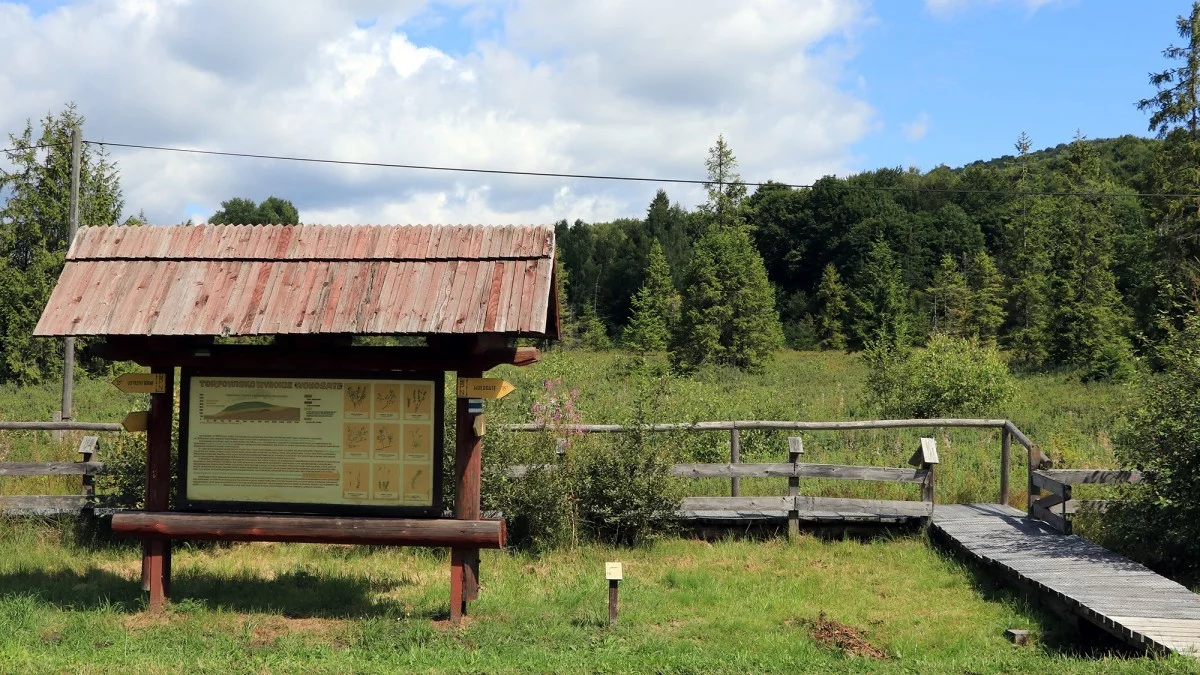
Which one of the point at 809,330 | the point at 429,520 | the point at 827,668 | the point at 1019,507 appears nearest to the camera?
the point at 827,668

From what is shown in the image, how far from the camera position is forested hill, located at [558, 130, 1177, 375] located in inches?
1861

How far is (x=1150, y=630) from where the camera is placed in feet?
23.9

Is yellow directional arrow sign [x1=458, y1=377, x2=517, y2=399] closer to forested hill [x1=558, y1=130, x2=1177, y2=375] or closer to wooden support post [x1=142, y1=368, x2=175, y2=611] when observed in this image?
wooden support post [x1=142, y1=368, x2=175, y2=611]

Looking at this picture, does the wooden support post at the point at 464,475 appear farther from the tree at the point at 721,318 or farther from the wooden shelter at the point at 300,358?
the tree at the point at 721,318

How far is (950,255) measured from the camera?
74.5 m

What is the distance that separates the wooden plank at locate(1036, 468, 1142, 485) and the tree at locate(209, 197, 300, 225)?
81.1 metres

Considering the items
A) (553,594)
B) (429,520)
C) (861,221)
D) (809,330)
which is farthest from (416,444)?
(861,221)

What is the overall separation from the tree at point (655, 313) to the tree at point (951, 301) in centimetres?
1585

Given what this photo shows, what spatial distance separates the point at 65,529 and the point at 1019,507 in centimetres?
1276

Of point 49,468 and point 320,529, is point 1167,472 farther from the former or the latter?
point 49,468

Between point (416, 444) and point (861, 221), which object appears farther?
point (861, 221)

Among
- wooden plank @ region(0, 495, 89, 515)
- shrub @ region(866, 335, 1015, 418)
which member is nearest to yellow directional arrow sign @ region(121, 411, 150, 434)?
wooden plank @ region(0, 495, 89, 515)

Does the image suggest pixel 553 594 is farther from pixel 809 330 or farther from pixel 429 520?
pixel 809 330

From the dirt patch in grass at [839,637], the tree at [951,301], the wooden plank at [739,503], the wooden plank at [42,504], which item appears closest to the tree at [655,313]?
the tree at [951,301]
